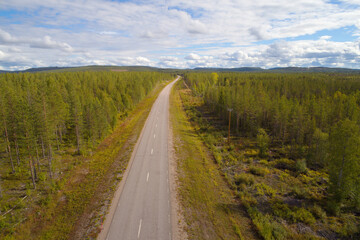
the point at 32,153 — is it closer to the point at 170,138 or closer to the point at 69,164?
the point at 69,164

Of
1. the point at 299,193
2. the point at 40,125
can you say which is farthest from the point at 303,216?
the point at 40,125

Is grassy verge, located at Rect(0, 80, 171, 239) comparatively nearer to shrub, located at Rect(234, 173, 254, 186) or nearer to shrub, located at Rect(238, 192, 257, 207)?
shrub, located at Rect(238, 192, 257, 207)

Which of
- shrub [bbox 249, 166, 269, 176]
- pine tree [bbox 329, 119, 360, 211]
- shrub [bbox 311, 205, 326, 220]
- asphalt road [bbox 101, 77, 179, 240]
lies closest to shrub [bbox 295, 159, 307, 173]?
shrub [bbox 249, 166, 269, 176]

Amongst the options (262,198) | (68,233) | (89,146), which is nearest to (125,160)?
(89,146)

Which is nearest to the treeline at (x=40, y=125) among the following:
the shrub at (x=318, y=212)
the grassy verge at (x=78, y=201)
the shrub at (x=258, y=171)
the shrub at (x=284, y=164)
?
the grassy verge at (x=78, y=201)

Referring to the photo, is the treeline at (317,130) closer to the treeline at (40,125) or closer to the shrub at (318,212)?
the shrub at (318,212)
